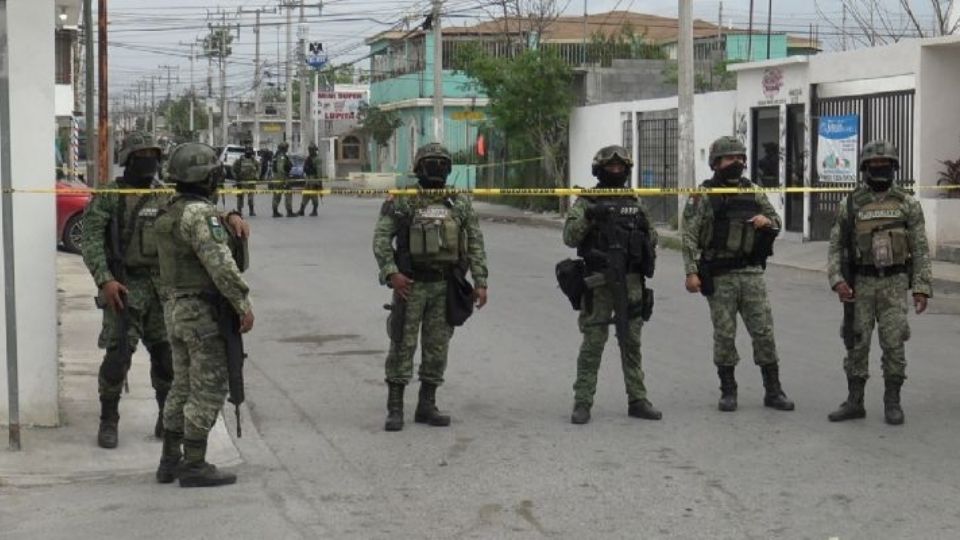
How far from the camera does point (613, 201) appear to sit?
367 inches

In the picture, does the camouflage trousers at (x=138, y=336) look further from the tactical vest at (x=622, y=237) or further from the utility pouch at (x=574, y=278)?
the tactical vest at (x=622, y=237)

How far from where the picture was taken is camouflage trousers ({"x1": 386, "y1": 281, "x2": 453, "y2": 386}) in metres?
9.21

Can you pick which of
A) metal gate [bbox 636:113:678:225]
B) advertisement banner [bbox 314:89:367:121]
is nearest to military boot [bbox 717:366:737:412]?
metal gate [bbox 636:113:678:225]

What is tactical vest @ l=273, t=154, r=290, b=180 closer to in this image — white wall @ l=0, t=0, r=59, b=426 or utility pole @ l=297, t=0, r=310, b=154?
white wall @ l=0, t=0, r=59, b=426


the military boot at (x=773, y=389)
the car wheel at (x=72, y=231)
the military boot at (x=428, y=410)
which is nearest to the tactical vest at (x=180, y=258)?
the military boot at (x=428, y=410)

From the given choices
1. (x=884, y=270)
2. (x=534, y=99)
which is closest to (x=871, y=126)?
(x=534, y=99)

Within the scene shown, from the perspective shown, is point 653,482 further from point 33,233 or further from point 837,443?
point 33,233

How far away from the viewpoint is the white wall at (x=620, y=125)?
1089 inches

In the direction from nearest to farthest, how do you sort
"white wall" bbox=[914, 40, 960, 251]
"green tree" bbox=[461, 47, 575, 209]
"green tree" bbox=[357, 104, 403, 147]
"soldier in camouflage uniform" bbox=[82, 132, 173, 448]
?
1. "soldier in camouflage uniform" bbox=[82, 132, 173, 448]
2. "white wall" bbox=[914, 40, 960, 251]
3. "green tree" bbox=[461, 47, 575, 209]
4. "green tree" bbox=[357, 104, 403, 147]

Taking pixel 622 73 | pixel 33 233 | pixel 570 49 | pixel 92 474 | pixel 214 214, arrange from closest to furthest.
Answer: pixel 214 214, pixel 92 474, pixel 33 233, pixel 622 73, pixel 570 49

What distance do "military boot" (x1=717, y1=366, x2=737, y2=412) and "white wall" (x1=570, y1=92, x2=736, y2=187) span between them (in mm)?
16149

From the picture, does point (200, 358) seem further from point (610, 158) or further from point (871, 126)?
point (871, 126)

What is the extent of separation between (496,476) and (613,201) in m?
2.32

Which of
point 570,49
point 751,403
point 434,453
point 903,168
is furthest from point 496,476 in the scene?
point 570,49
